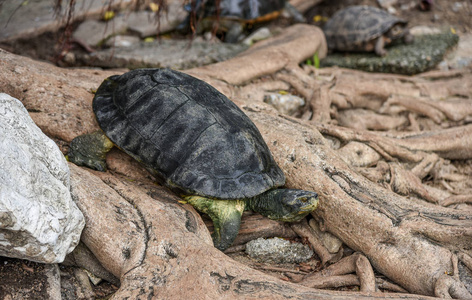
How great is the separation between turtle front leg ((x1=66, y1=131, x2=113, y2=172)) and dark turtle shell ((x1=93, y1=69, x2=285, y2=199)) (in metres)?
0.14

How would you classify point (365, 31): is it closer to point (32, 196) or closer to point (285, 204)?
point (285, 204)

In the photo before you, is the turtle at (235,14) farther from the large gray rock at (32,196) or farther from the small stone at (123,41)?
the large gray rock at (32,196)

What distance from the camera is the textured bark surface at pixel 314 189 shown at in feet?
9.82

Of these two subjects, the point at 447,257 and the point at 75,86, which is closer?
the point at 447,257

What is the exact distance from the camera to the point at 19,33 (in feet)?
22.7

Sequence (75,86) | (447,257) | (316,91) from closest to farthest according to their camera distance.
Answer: (447,257) → (75,86) → (316,91)

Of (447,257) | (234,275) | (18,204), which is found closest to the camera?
(18,204)

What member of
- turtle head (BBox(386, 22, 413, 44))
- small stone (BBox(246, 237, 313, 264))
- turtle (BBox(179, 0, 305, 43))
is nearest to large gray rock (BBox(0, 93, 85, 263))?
small stone (BBox(246, 237, 313, 264))

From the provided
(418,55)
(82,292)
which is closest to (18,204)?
(82,292)

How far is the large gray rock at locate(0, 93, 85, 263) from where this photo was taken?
244 centimetres

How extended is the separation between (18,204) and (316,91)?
4.30 metres

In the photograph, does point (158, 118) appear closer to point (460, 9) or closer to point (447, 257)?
point (447, 257)

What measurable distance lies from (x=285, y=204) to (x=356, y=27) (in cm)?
546

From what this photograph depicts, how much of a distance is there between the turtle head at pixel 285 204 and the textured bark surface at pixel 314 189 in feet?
1.12
